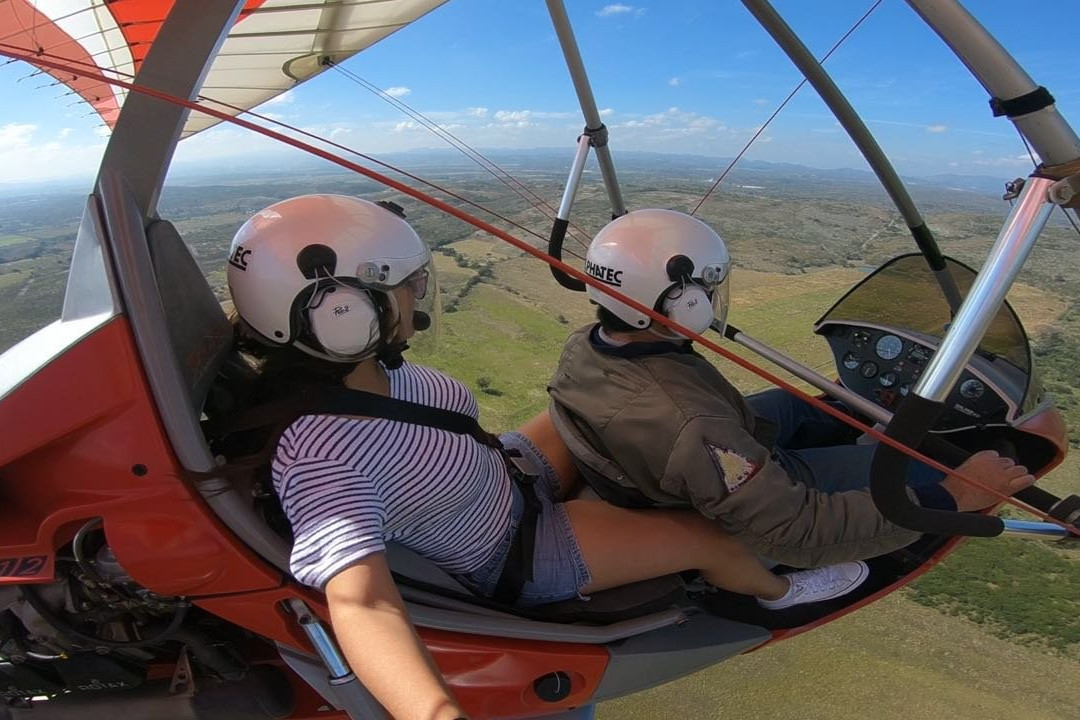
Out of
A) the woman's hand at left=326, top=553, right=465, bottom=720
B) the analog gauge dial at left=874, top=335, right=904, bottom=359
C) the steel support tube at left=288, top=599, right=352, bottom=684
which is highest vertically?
the analog gauge dial at left=874, top=335, right=904, bottom=359

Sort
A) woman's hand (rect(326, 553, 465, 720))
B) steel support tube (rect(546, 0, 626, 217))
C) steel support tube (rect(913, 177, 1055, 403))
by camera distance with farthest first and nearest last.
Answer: steel support tube (rect(546, 0, 626, 217)) → steel support tube (rect(913, 177, 1055, 403)) → woman's hand (rect(326, 553, 465, 720))

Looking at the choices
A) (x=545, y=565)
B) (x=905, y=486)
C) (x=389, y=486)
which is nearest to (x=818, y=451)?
(x=905, y=486)

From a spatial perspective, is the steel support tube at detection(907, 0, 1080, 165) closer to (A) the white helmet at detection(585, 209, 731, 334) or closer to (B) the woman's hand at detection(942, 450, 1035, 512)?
(A) the white helmet at detection(585, 209, 731, 334)

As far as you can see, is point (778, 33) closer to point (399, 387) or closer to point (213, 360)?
point (399, 387)

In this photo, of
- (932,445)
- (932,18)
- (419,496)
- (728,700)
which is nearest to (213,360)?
(419,496)

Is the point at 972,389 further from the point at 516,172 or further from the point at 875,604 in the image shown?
the point at 516,172

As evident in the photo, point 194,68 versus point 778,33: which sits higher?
point 778,33

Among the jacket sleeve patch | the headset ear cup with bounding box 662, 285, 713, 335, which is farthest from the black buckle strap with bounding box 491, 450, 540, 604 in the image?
the headset ear cup with bounding box 662, 285, 713, 335
